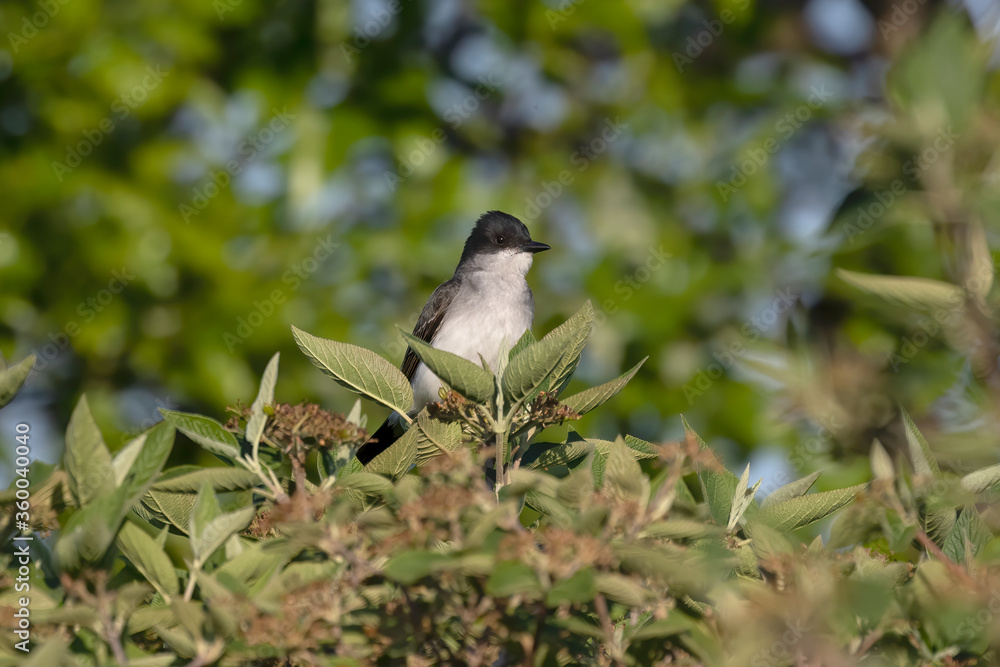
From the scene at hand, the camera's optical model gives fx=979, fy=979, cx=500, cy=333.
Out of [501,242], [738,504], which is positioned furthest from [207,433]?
[501,242]

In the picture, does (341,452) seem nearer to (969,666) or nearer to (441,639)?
(441,639)

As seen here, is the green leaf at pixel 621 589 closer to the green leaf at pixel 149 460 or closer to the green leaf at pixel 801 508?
the green leaf at pixel 801 508

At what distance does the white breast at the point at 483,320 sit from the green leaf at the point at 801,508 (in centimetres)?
483

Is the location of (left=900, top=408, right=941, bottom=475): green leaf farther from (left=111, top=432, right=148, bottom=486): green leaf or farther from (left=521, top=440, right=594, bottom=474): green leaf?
(left=111, top=432, right=148, bottom=486): green leaf

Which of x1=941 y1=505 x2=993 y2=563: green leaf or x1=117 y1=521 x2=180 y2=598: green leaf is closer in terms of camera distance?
x1=117 y1=521 x2=180 y2=598: green leaf

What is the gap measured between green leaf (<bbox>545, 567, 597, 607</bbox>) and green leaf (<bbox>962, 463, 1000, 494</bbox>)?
90 centimetres

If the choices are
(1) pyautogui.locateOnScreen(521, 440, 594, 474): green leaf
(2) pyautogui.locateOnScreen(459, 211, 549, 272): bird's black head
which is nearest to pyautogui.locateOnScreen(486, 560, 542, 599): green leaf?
(1) pyautogui.locateOnScreen(521, 440, 594, 474): green leaf

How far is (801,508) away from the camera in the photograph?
1.90 metres

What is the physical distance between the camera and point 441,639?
1.55 metres

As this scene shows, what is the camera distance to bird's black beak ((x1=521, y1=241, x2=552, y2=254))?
22.7 feet

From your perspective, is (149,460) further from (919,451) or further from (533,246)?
(533,246)

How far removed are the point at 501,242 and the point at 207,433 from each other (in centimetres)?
560

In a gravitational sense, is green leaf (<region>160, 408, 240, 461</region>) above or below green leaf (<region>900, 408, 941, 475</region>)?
above

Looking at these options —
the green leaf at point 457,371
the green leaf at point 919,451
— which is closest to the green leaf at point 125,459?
the green leaf at point 457,371
